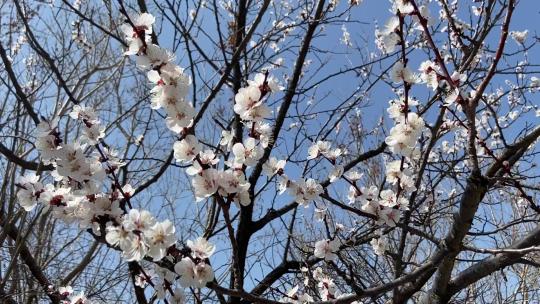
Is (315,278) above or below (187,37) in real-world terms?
below

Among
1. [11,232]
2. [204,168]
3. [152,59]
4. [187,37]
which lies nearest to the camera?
[152,59]

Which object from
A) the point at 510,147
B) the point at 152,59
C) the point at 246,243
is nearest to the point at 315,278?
the point at 246,243

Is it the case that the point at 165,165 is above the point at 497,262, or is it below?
above

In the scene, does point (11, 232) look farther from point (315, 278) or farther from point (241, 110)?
point (241, 110)

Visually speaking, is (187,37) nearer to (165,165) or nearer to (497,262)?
(165,165)

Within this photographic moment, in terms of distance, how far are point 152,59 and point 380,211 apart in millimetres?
1376

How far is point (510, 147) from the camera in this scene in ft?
7.18

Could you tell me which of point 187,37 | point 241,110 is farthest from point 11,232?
point 241,110

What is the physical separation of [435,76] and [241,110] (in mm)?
873

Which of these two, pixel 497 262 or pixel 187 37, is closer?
pixel 497 262

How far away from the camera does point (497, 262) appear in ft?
8.08

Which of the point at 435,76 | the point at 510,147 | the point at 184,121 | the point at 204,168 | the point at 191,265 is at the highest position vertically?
the point at 435,76

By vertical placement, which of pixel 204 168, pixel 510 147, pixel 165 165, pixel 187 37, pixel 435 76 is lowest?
pixel 204 168

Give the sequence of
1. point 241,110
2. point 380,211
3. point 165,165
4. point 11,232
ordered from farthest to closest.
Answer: point 11,232 → point 165,165 → point 380,211 → point 241,110
